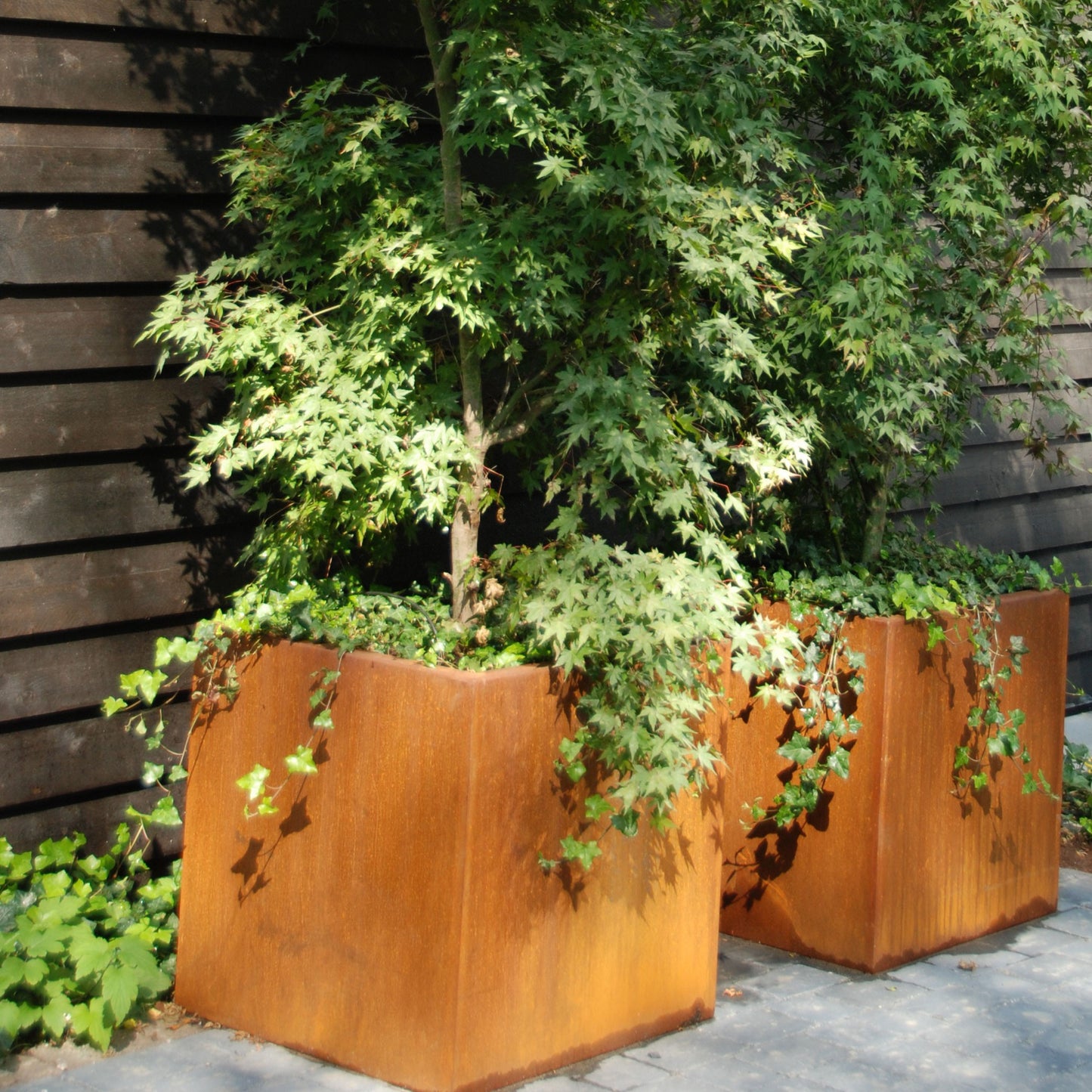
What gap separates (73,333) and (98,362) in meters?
0.11

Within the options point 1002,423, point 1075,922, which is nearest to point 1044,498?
point 1002,423

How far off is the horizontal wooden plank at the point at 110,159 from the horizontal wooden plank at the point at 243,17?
0.30 meters

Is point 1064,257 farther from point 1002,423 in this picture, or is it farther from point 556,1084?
point 556,1084

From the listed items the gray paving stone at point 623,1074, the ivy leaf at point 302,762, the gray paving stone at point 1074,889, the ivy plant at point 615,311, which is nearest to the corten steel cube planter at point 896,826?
the ivy plant at point 615,311

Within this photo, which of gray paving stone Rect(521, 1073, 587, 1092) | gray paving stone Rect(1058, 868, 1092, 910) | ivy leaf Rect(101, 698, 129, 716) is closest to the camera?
gray paving stone Rect(521, 1073, 587, 1092)

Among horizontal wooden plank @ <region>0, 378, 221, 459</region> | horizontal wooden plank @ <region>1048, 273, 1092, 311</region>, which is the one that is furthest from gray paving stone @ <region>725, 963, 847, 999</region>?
horizontal wooden plank @ <region>1048, 273, 1092, 311</region>

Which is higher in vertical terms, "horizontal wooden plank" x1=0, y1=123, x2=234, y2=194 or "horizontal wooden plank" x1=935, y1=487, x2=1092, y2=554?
"horizontal wooden plank" x1=0, y1=123, x2=234, y2=194

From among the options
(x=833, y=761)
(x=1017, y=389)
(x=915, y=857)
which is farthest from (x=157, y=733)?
(x=1017, y=389)

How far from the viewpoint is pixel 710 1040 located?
4.00 m

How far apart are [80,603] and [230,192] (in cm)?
133

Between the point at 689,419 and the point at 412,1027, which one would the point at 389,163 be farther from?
the point at 412,1027

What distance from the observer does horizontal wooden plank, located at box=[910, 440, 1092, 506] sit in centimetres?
723

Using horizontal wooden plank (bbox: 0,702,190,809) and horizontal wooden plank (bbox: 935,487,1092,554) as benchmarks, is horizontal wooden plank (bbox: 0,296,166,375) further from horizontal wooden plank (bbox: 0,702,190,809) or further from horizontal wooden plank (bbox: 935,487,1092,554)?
horizontal wooden plank (bbox: 935,487,1092,554)

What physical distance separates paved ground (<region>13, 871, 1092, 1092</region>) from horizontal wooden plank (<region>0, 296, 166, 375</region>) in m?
1.94
